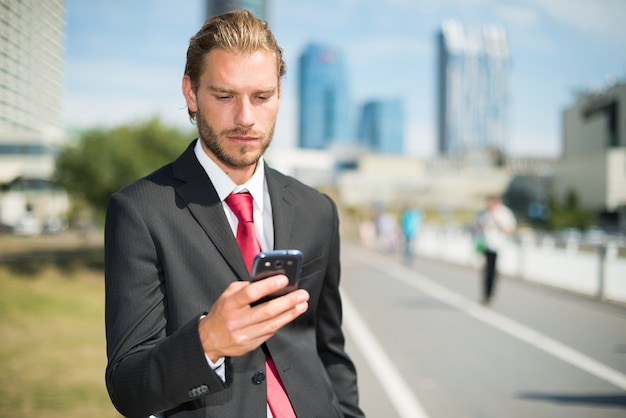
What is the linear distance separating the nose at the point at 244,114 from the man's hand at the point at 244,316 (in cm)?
54

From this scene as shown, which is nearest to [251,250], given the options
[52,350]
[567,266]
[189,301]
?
[189,301]

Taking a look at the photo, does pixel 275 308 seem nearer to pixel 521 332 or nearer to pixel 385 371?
pixel 385 371

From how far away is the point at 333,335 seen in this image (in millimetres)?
1913

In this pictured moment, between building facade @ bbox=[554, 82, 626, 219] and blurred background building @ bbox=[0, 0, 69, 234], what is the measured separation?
85043 mm

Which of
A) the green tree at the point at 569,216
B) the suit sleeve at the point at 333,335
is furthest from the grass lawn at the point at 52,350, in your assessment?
the green tree at the point at 569,216

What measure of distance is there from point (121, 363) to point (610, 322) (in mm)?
10132

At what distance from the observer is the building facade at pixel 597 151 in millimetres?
90250

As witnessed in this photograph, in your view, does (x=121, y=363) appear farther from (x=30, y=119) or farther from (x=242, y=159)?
(x=30, y=119)

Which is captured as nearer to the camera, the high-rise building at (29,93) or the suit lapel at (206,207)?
the suit lapel at (206,207)

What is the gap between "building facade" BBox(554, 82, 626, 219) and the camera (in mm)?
90250

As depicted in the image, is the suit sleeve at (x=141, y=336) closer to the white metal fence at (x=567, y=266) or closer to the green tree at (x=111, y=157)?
the white metal fence at (x=567, y=266)

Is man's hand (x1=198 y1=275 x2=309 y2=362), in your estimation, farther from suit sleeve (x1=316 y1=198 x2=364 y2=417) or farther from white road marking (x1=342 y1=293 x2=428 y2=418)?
white road marking (x1=342 y1=293 x2=428 y2=418)

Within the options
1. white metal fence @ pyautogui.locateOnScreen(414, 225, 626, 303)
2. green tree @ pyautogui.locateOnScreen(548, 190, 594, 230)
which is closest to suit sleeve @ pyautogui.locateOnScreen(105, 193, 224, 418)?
white metal fence @ pyautogui.locateOnScreen(414, 225, 626, 303)

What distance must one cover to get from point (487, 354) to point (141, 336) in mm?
6781
